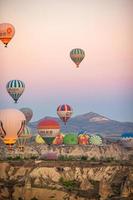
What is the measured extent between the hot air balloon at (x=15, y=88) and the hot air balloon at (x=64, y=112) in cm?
117

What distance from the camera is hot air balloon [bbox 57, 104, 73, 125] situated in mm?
8098

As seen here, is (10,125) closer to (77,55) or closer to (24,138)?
(24,138)

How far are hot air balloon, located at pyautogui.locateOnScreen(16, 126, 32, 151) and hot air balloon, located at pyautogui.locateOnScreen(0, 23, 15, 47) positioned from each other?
1.45 metres

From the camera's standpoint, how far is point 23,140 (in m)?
7.31

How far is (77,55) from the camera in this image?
7453 millimetres

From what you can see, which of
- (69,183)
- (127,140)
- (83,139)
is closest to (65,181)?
(69,183)

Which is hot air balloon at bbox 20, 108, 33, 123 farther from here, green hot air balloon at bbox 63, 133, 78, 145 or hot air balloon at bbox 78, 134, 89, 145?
hot air balloon at bbox 78, 134, 89, 145

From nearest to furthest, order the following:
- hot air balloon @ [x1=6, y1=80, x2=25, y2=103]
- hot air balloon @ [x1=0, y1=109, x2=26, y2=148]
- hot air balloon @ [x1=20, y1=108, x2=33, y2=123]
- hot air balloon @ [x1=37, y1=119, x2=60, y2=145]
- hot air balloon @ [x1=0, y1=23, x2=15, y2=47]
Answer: hot air balloon @ [x1=0, y1=109, x2=26, y2=148]
hot air balloon @ [x1=0, y1=23, x2=15, y2=47]
hot air balloon @ [x1=6, y1=80, x2=25, y2=103]
hot air balloon @ [x1=20, y1=108, x2=33, y2=123]
hot air balloon @ [x1=37, y1=119, x2=60, y2=145]

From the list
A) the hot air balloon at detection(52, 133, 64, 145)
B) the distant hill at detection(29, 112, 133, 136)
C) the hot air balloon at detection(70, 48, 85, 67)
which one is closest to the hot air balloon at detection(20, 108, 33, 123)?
the distant hill at detection(29, 112, 133, 136)

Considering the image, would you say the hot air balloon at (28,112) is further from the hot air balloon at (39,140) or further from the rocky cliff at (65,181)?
the rocky cliff at (65,181)

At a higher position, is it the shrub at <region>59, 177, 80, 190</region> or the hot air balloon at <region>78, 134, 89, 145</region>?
the hot air balloon at <region>78, 134, 89, 145</region>

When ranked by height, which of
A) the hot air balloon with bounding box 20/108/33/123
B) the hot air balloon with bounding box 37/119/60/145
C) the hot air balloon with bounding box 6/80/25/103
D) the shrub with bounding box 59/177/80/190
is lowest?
the shrub with bounding box 59/177/80/190

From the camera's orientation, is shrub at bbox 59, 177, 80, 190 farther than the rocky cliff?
Yes

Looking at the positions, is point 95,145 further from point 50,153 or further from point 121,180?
point 121,180
